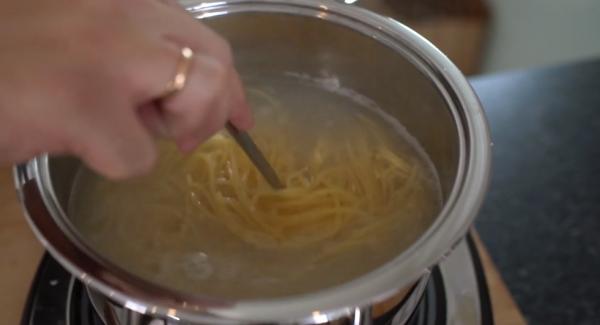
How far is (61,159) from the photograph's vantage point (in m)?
0.68

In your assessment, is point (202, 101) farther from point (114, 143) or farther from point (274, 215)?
point (274, 215)

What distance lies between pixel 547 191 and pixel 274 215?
415 millimetres

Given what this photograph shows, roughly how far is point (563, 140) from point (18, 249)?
0.74 metres

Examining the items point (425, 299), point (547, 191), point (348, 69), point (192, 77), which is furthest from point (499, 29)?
point (192, 77)

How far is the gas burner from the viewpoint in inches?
28.7

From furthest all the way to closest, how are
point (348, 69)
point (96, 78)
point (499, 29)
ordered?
point (499, 29)
point (348, 69)
point (96, 78)

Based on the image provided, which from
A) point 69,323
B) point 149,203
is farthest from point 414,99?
point 69,323

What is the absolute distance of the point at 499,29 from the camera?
1890mm

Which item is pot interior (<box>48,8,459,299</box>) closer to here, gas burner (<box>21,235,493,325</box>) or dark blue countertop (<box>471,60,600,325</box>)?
gas burner (<box>21,235,493,325</box>)

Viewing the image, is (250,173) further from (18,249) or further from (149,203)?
(18,249)

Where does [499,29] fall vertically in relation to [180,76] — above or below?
below

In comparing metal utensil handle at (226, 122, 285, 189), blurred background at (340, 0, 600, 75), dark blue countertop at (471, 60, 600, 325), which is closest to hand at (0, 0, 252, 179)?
metal utensil handle at (226, 122, 285, 189)

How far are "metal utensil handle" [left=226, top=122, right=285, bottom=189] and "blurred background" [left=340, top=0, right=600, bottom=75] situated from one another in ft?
3.24

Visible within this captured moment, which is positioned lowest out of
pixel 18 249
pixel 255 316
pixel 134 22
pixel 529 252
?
pixel 529 252
